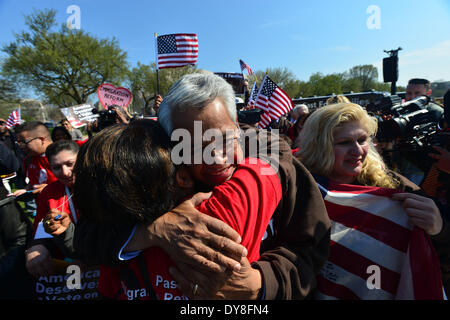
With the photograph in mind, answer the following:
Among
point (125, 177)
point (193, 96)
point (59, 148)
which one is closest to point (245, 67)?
point (59, 148)

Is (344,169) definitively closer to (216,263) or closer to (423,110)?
(216,263)

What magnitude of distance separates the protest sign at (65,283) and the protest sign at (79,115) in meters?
6.36

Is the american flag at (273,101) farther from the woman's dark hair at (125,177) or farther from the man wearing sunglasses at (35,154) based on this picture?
the woman's dark hair at (125,177)

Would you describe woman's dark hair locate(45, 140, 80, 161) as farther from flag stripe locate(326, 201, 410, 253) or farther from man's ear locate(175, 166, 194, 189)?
flag stripe locate(326, 201, 410, 253)

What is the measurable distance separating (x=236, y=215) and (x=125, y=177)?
17.0 inches

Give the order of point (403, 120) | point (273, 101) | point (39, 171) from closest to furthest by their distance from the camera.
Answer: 1. point (403, 120)
2. point (39, 171)
3. point (273, 101)

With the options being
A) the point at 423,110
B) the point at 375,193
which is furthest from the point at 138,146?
the point at 423,110

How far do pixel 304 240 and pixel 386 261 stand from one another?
0.69 metres

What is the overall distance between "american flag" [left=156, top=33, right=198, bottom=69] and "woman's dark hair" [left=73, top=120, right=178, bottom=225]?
18.7ft

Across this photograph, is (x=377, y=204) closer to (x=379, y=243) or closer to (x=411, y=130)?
(x=379, y=243)

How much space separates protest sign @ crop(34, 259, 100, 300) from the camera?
1787 mm

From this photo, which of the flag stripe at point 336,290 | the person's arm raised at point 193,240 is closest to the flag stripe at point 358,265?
the flag stripe at point 336,290

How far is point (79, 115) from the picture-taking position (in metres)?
7.21

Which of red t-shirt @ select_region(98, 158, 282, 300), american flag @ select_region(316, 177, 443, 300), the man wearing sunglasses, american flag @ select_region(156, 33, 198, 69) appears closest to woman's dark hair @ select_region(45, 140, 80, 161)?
the man wearing sunglasses
